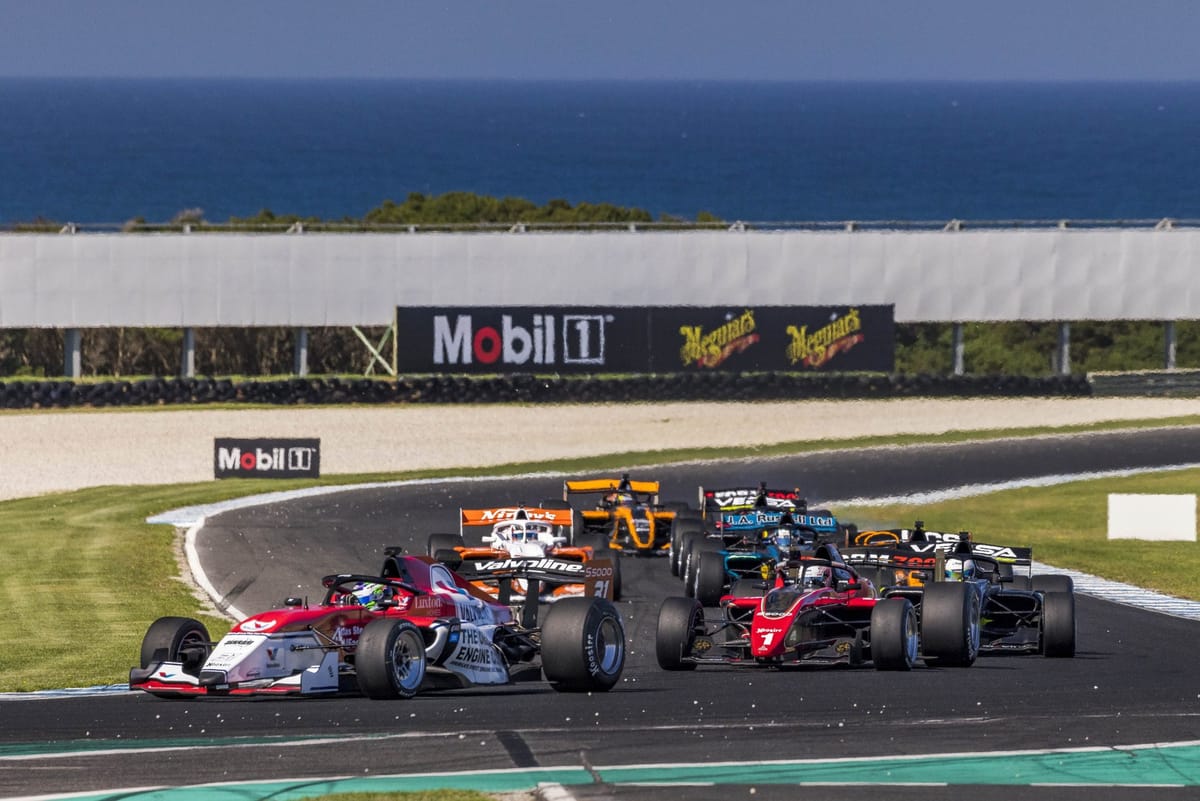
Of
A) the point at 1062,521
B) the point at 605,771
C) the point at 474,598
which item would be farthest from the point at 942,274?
the point at 605,771

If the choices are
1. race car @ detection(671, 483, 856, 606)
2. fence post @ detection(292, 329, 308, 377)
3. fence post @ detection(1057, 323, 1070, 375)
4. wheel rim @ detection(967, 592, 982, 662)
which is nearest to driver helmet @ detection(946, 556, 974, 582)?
wheel rim @ detection(967, 592, 982, 662)

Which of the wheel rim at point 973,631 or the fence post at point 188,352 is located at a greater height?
the fence post at point 188,352

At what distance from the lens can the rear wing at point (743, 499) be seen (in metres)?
30.2

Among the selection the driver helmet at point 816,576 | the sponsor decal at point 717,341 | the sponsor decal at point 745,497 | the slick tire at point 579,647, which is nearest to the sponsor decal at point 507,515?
the sponsor decal at point 745,497

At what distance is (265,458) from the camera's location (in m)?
43.4

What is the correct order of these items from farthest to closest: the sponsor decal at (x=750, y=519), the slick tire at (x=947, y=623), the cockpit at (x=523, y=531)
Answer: the sponsor decal at (x=750, y=519) → the cockpit at (x=523, y=531) → the slick tire at (x=947, y=623)

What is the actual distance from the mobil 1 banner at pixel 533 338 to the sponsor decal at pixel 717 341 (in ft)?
4.18

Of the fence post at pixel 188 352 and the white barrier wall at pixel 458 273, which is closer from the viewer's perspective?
the white barrier wall at pixel 458 273


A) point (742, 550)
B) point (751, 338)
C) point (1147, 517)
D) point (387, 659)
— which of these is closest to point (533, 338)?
point (751, 338)

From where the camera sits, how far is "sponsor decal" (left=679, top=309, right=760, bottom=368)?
58719 mm

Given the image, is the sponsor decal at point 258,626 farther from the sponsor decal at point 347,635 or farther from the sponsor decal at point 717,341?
the sponsor decal at point 717,341

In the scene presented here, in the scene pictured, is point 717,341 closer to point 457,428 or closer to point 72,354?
point 457,428

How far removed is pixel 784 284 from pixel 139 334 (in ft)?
70.2

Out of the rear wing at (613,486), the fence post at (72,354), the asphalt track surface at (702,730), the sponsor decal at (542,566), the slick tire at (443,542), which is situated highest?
the fence post at (72,354)
